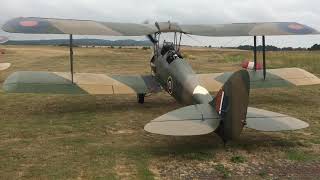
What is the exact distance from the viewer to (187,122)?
7.91 m

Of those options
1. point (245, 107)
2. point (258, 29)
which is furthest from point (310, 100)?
point (245, 107)

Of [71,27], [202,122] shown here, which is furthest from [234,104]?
[71,27]

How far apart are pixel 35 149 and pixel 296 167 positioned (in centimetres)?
510

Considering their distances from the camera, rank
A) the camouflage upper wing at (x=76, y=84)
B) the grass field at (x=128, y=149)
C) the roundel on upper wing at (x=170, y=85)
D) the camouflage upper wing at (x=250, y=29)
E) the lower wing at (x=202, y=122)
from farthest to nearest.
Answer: the camouflage upper wing at (x=250, y=29), the camouflage upper wing at (x=76, y=84), the roundel on upper wing at (x=170, y=85), the lower wing at (x=202, y=122), the grass field at (x=128, y=149)

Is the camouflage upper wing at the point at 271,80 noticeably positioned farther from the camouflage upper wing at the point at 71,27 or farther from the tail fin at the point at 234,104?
the tail fin at the point at 234,104

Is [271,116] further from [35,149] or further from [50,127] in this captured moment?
[50,127]

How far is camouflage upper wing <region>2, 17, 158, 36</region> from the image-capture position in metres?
11.2

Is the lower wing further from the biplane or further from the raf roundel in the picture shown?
the raf roundel

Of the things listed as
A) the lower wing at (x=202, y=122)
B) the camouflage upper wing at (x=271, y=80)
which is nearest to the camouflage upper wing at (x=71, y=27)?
the camouflage upper wing at (x=271, y=80)

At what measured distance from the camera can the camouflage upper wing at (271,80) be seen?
47.1ft

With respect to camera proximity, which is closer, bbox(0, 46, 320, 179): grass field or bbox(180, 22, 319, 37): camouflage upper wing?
bbox(0, 46, 320, 179): grass field

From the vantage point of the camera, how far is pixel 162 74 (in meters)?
12.8

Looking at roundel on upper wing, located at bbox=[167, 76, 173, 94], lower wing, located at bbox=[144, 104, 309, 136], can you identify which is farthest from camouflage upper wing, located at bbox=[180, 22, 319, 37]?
lower wing, located at bbox=[144, 104, 309, 136]

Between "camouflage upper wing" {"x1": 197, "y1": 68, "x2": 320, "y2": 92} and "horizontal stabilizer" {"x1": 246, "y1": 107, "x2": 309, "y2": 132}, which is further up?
"camouflage upper wing" {"x1": 197, "y1": 68, "x2": 320, "y2": 92}
